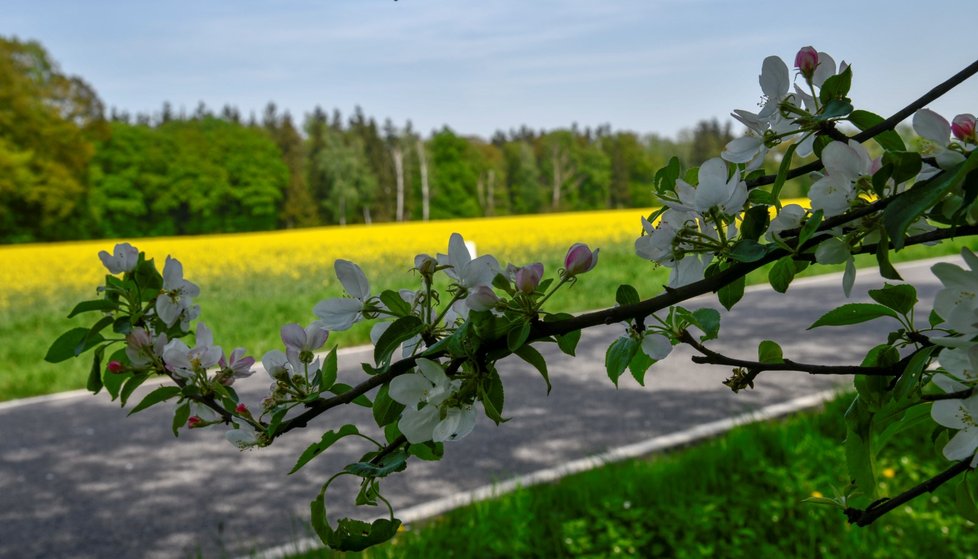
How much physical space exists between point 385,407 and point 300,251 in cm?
1577

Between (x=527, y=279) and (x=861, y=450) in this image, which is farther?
(x=861, y=450)

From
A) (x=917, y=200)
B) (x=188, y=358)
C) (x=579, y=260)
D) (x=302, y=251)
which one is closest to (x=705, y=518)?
(x=188, y=358)

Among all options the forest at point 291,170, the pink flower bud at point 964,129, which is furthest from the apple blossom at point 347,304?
the forest at point 291,170

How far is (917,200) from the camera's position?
0.62m

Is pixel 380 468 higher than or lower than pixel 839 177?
lower

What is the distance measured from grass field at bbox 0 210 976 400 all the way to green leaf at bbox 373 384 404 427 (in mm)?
2655

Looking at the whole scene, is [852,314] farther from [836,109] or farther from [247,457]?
[247,457]

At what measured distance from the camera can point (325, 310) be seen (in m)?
0.85

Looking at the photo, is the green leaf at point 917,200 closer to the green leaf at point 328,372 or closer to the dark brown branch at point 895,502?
the dark brown branch at point 895,502

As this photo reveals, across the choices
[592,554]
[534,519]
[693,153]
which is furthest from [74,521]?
[693,153]

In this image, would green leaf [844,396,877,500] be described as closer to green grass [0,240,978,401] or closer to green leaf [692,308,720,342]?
green leaf [692,308,720,342]

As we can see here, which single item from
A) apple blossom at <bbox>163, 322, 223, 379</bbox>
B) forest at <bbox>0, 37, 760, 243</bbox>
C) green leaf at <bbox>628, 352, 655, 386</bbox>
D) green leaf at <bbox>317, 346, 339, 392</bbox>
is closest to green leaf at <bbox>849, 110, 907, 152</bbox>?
green leaf at <bbox>628, 352, 655, 386</bbox>

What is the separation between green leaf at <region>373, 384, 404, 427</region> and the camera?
800 millimetres

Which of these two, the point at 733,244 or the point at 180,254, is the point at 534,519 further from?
the point at 180,254
